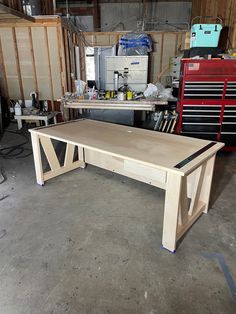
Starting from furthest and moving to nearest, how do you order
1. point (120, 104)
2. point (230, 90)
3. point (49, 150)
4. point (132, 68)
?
1. point (132, 68)
2. point (120, 104)
3. point (230, 90)
4. point (49, 150)

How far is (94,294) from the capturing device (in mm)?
1350

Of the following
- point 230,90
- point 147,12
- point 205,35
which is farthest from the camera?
point 147,12

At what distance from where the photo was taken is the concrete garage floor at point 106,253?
1.31 m

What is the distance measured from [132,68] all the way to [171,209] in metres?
4.59

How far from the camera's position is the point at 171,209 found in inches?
61.1

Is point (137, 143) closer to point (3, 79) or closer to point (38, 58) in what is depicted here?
point (38, 58)

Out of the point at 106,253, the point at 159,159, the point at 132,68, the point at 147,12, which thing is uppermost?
the point at 147,12

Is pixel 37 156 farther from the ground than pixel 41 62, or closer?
closer

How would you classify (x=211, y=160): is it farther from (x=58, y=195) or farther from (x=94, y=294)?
(x=58, y=195)

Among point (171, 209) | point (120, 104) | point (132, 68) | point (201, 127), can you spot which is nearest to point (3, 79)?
point (132, 68)

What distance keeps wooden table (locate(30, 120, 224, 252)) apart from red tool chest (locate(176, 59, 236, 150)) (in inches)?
56.0

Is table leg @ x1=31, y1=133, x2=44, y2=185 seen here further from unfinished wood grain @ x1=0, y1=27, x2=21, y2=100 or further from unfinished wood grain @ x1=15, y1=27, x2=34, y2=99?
unfinished wood grain @ x1=0, y1=27, x2=21, y2=100

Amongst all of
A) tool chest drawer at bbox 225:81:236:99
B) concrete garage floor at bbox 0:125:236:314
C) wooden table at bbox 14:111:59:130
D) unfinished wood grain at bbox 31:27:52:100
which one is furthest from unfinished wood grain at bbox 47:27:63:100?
tool chest drawer at bbox 225:81:236:99

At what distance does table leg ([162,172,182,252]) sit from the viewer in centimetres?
146
